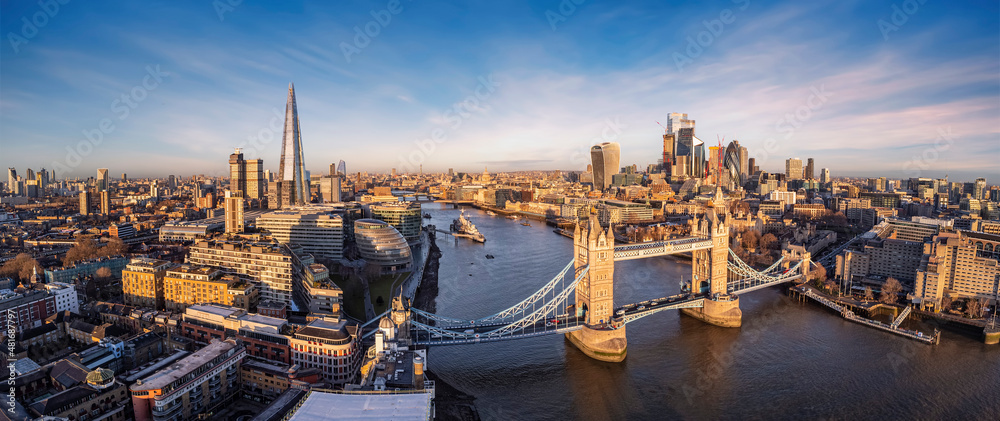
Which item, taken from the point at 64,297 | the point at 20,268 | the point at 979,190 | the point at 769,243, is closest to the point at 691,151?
the point at 979,190

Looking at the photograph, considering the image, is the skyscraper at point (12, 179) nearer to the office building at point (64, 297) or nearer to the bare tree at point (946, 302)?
the office building at point (64, 297)

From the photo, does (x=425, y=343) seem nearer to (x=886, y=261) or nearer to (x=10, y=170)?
(x=886, y=261)

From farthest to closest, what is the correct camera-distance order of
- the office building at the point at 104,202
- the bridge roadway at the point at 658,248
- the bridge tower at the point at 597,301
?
1. the office building at the point at 104,202
2. the bridge roadway at the point at 658,248
3. the bridge tower at the point at 597,301

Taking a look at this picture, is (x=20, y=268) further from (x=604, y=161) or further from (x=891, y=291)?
(x=604, y=161)

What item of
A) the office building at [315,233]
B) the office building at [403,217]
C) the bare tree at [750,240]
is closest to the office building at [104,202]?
the office building at [403,217]

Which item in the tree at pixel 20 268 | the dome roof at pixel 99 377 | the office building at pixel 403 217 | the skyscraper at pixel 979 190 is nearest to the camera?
the dome roof at pixel 99 377

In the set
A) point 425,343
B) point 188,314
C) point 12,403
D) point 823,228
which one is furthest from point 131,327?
point 823,228
